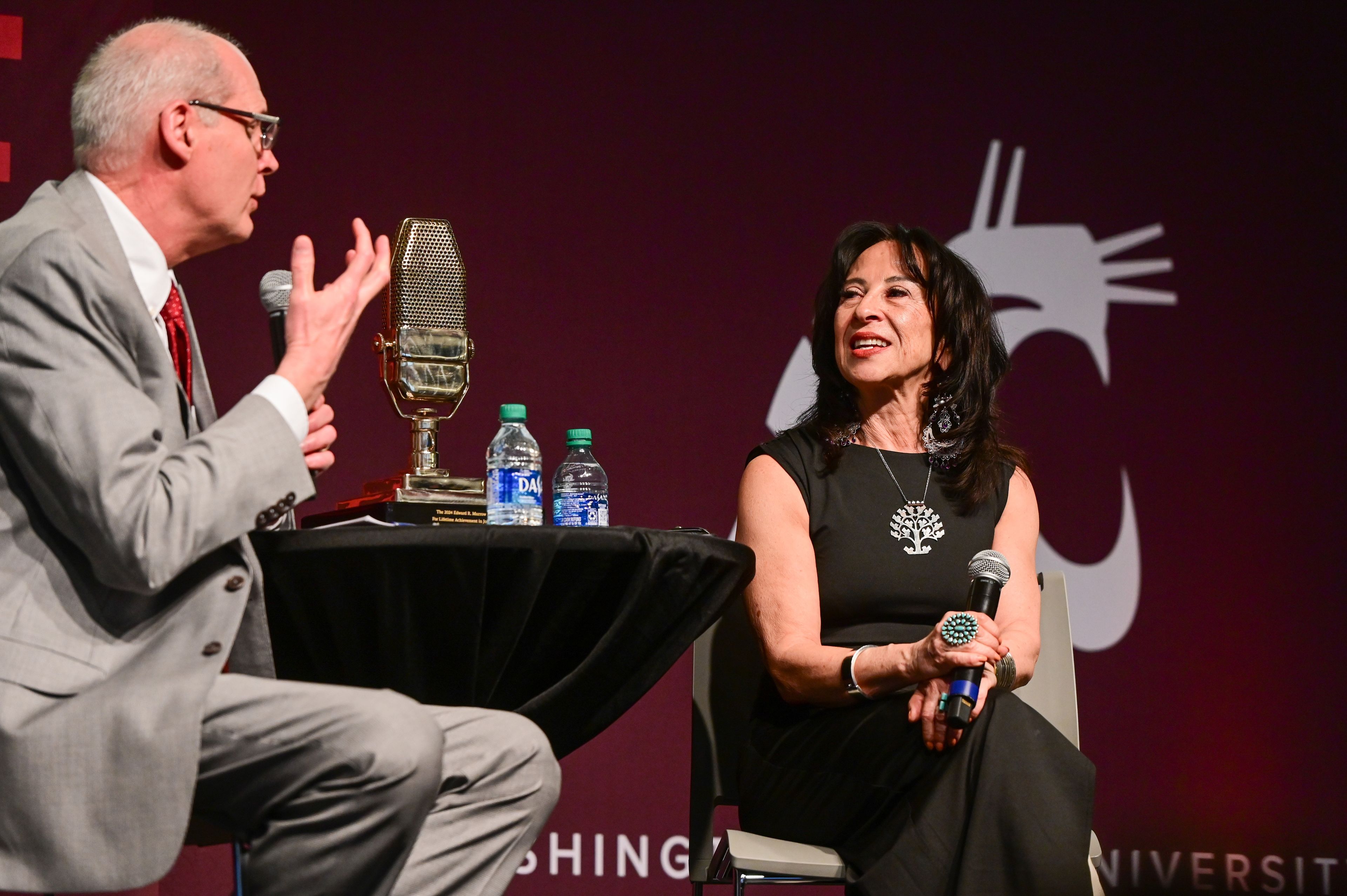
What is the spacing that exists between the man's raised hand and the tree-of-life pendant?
3.83ft

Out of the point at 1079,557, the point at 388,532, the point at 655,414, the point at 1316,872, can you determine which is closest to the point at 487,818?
the point at 388,532

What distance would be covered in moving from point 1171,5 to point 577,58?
69.8 inches

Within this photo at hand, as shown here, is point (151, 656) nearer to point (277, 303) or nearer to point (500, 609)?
point (500, 609)

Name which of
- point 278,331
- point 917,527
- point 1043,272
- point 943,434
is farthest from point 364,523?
point 1043,272

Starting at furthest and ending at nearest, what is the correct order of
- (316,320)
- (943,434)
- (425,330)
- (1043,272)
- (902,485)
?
(1043,272)
(943,434)
(902,485)
(425,330)
(316,320)

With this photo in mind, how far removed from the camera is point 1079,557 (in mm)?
3701

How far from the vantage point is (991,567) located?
6.79ft

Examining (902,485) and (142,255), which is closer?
(142,255)

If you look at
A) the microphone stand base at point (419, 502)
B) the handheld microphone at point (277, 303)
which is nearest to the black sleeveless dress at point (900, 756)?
the microphone stand base at point (419, 502)

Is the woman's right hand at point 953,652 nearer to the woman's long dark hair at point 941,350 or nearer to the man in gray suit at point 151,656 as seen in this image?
the woman's long dark hair at point 941,350

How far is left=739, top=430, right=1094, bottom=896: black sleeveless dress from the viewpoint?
74.9 inches

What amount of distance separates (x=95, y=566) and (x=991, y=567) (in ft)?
4.35

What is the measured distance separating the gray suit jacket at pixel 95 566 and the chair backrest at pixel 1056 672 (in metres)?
1.59

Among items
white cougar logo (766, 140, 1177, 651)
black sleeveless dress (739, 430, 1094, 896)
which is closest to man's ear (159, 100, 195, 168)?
black sleeveless dress (739, 430, 1094, 896)
